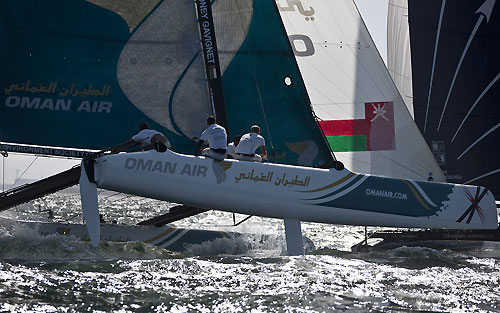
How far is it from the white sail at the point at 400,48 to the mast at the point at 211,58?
5.87 metres

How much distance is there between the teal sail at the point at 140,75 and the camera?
11.2 m

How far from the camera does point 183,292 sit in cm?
716

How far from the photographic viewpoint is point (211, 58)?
38.4ft

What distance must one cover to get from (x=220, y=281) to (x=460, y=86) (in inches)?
370

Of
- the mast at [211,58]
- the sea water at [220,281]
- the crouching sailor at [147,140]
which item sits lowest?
the sea water at [220,281]

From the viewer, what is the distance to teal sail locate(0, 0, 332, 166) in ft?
36.7

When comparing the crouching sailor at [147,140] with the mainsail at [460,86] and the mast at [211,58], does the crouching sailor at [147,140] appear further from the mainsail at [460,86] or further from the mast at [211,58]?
the mainsail at [460,86]

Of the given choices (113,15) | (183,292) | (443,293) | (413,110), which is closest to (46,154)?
(113,15)

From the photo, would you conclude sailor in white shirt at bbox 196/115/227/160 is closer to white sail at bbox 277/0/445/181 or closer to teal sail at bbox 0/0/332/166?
teal sail at bbox 0/0/332/166

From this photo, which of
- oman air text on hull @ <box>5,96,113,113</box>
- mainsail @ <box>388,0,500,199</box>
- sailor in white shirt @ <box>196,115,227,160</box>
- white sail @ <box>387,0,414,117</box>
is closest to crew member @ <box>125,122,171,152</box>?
sailor in white shirt @ <box>196,115,227,160</box>

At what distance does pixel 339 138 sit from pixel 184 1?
3994mm

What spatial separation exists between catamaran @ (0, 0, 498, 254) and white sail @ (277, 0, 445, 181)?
0.22 m

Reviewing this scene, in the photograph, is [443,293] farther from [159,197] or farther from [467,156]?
[467,156]

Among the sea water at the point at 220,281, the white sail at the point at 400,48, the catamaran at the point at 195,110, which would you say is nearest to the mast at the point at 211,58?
the catamaran at the point at 195,110
